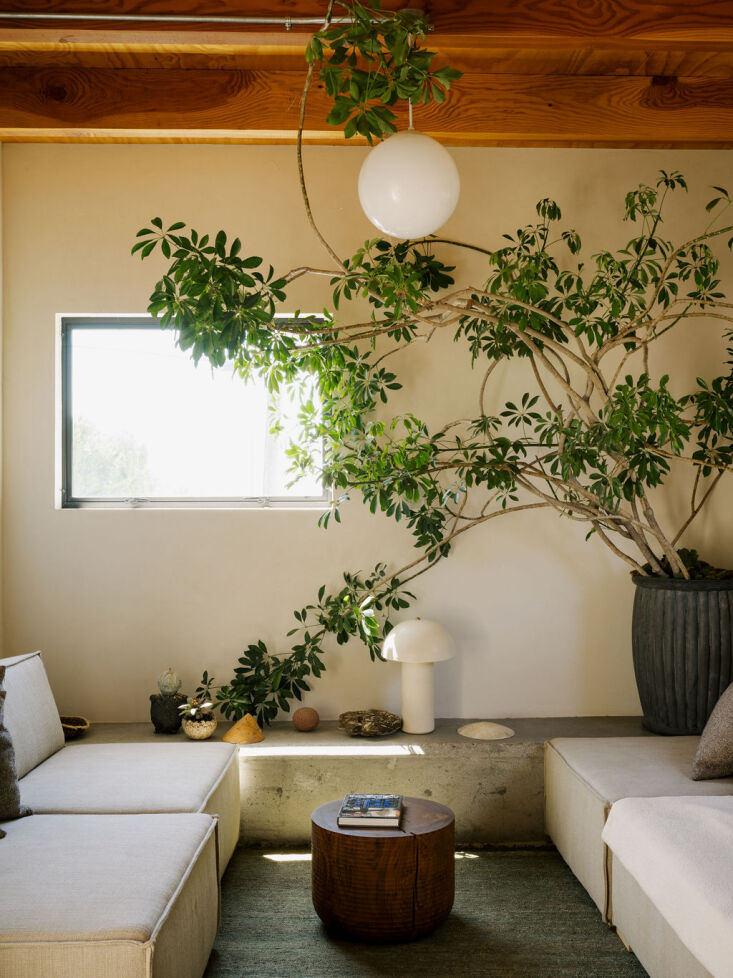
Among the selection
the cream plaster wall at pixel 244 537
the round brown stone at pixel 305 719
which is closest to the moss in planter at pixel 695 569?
the cream plaster wall at pixel 244 537

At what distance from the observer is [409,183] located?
7.02 feet

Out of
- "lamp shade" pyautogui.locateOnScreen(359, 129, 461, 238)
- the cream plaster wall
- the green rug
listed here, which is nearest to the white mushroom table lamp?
the cream plaster wall

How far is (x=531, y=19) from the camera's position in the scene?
9.20ft

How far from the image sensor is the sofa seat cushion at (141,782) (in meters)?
2.69

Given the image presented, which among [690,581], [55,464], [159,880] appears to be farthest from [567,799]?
[55,464]

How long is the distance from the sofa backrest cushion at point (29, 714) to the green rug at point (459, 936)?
798mm

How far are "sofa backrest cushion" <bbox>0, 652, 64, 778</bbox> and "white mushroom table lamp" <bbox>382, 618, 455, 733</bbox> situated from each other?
4.25 feet

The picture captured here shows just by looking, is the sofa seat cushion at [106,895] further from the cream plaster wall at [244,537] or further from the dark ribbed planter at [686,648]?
the dark ribbed planter at [686,648]

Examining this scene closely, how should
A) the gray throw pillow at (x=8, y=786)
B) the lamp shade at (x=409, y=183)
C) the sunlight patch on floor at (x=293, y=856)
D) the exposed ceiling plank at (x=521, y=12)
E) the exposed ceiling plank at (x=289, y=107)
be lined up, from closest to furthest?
the lamp shade at (x=409, y=183)
the gray throw pillow at (x=8, y=786)
the exposed ceiling plank at (x=521, y=12)
the sunlight patch on floor at (x=293, y=856)
the exposed ceiling plank at (x=289, y=107)

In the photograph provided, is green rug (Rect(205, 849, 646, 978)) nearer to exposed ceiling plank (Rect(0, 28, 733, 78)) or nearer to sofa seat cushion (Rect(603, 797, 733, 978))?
sofa seat cushion (Rect(603, 797, 733, 978))

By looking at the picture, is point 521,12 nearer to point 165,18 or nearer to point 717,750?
point 165,18

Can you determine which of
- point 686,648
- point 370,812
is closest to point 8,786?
point 370,812

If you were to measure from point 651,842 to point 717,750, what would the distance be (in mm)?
581

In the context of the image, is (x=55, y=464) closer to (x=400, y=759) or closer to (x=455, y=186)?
(x=400, y=759)
